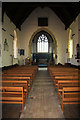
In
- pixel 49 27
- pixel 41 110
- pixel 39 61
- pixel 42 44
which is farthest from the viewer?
pixel 42 44

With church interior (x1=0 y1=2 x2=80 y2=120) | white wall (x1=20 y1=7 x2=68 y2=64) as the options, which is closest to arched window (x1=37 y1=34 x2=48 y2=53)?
church interior (x1=0 y1=2 x2=80 y2=120)

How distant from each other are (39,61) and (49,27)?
5527mm

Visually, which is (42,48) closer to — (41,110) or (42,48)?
(42,48)

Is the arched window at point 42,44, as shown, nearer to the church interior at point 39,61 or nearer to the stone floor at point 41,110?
the church interior at point 39,61

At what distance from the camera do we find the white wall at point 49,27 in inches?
555

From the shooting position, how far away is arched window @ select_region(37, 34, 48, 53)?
1908 centimetres

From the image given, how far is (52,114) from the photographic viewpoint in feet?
9.09

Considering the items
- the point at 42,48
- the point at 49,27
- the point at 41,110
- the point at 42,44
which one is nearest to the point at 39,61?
the point at 42,48

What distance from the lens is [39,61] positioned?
59.3ft

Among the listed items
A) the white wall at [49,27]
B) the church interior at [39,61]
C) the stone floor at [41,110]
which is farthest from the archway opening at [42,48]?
the stone floor at [41,110]

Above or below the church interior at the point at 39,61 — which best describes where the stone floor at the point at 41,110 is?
below

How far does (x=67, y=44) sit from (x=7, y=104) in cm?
1148

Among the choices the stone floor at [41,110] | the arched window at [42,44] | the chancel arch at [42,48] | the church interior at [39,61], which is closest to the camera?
the stone floor at [41,110]

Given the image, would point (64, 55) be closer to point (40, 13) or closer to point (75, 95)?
point (40, 13)
